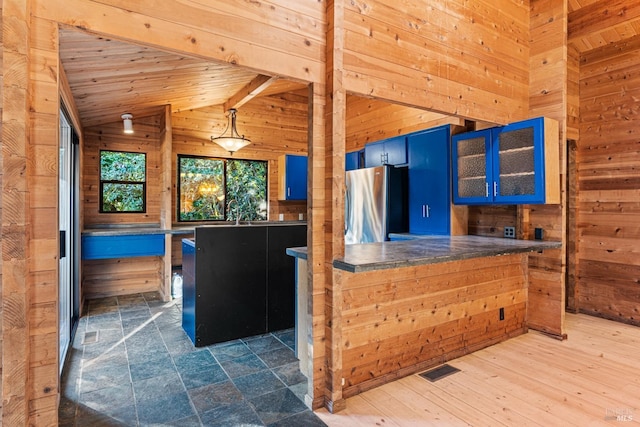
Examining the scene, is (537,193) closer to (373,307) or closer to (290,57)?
(373,307)

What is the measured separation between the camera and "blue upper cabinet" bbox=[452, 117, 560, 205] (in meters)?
3.04

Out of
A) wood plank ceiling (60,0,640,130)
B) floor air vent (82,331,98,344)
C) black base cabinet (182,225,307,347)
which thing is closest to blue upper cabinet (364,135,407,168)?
black base cabinet (182,225,307,347)

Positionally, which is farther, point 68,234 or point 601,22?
point 601,22

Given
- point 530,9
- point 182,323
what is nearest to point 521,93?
point 530,9

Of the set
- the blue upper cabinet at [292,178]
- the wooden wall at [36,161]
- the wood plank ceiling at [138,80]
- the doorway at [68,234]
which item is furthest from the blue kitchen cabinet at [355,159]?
the wooden wall at [36,161]

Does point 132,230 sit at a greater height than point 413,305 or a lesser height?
greater

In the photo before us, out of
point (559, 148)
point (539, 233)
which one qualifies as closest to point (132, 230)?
point (539, 233)

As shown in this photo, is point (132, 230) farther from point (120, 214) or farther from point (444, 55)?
point (444, 55)

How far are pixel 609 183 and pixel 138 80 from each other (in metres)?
5.15

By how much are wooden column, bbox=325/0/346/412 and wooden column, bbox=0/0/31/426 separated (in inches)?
58.0

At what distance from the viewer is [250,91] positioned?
4.42 m

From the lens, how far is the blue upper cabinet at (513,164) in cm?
304

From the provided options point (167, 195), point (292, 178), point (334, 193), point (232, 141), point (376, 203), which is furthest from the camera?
point (292, 178)

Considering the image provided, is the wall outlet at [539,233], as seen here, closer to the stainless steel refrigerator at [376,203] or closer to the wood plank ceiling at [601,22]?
the stainless steel refrigerator at [376,203]
